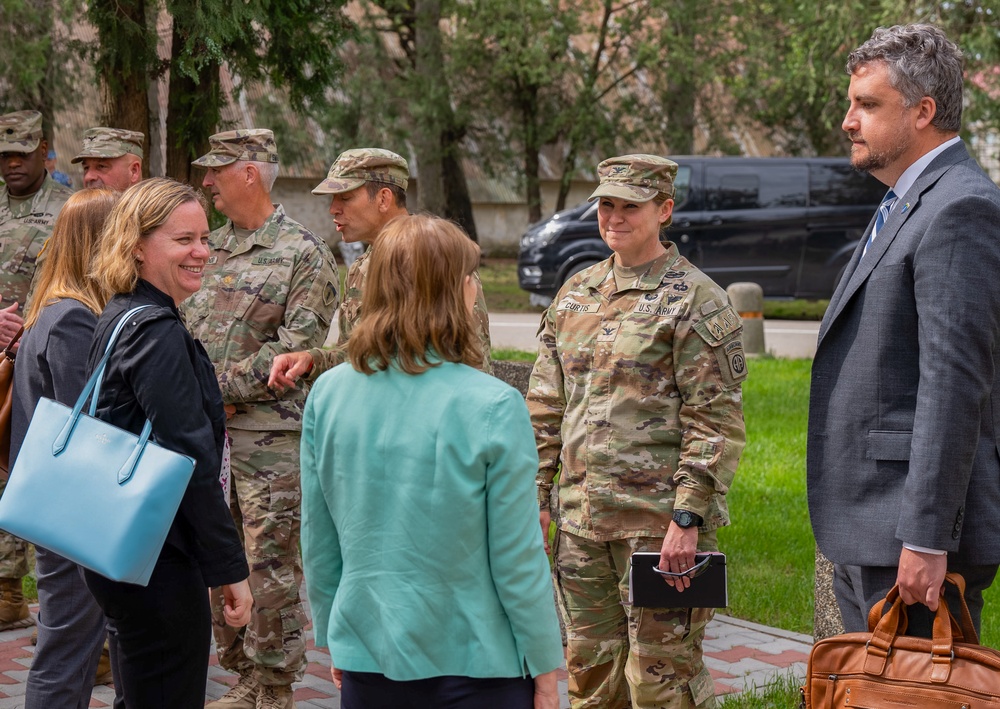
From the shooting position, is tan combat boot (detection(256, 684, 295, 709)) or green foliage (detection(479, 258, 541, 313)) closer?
tan combat boot (detection(256, 684, 295, 709))

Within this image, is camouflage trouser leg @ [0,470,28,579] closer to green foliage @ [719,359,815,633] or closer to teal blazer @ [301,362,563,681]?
green foliage @ [719,359,815,633]

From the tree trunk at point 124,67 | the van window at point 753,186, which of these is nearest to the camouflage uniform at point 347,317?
the tree trunk at point 124,67

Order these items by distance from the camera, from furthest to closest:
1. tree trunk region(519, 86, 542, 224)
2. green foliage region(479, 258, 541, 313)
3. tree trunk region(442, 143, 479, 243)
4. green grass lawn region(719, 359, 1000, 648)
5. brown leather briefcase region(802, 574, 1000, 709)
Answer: tree trunk region(442, 143, 479, 243) < tree trunk region(519, 86, 542, 224) < green foliage region(479, 258, 541, 313) < green grass lawn region(719, 359, 1000, 648) < brown leather briefcase region(802, 574, 1000, 709)

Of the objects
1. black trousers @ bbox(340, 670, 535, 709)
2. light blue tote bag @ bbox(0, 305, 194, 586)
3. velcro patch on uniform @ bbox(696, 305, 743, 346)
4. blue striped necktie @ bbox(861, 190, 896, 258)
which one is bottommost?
black trousers @ bbox(340, 670, 535, 709)

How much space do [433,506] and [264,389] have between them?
2.19 meters

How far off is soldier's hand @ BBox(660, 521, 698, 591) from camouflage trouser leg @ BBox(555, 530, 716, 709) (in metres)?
0.13

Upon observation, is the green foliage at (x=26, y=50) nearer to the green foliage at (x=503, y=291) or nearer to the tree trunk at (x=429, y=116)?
the green foliage at (x=503, y=291)

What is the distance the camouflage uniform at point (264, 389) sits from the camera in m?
4.68

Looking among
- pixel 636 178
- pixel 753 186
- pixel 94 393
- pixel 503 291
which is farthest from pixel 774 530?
pixel 503 291

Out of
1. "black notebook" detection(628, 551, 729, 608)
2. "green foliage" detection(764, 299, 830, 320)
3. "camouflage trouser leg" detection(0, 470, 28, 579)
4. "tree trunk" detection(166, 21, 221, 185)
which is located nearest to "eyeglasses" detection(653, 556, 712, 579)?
"black notebook" detection(628, 551, 729, 608)

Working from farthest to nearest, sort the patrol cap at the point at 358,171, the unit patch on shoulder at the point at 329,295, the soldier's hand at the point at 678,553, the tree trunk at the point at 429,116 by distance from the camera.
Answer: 1. the tree trunk at the point at 429,116
2. the unit patch on shoulder at the point at 329,295
3. the patrol cap at the point at 358,171
4. the soldier's hand at the point at 678,553

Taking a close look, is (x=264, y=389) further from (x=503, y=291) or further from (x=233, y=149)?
(x=503, y=291)

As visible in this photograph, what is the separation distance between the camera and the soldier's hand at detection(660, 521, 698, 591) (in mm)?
3770

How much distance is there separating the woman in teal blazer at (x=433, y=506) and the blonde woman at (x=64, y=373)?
121 centimetres
